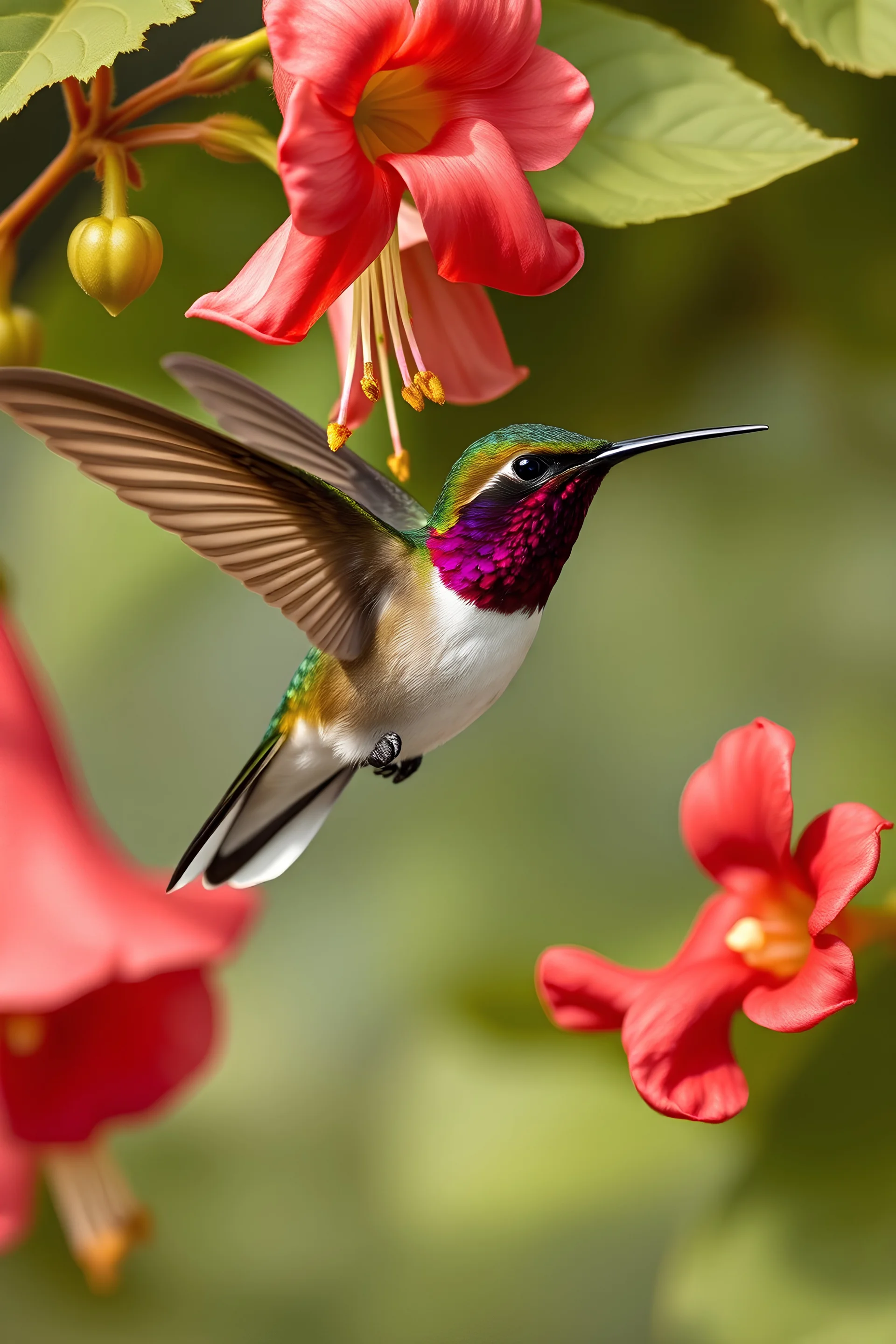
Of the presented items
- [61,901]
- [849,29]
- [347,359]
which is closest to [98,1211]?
[61,901]

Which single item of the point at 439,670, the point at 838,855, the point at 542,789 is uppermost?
the point at 439,670

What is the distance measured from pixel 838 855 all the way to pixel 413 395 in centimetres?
15

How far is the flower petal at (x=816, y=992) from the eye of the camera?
0.99ft

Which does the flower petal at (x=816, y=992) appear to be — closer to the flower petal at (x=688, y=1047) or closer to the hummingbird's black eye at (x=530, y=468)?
the flower petal at (x=688, y=1047)

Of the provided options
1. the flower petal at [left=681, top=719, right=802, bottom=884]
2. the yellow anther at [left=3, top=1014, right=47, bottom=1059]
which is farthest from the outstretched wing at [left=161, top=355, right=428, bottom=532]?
the yellow anther at [left=3, top=1014, right=47, bottom=1059]

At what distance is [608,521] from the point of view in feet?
2.62

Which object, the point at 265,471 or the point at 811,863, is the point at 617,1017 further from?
the point at 265,471

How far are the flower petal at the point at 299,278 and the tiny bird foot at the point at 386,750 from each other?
9 cm

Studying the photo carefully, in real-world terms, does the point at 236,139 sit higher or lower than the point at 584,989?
higher

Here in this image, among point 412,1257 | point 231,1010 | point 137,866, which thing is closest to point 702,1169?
point 412,1257

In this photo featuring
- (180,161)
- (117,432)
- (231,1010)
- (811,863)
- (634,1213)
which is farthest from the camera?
(231,1010)

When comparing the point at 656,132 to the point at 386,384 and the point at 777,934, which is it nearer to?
the point at 386,384

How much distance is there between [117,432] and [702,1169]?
27.2 inches

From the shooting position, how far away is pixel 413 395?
307 millimetres
